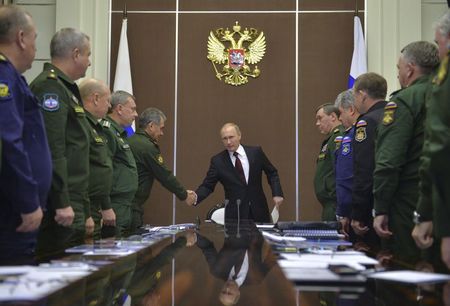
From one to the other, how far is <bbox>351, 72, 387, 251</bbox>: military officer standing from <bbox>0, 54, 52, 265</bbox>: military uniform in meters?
1.85

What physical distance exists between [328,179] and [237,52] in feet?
9.17

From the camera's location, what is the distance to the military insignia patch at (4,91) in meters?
2.32

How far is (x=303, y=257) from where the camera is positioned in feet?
6.10

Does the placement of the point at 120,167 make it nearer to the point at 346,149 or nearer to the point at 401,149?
the point at 346,149

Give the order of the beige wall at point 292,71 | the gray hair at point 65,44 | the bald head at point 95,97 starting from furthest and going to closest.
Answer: the beige wall at point 292,71
the bald head at point 95,97
the gray hair at point 65,44

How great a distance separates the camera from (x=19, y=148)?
227cm

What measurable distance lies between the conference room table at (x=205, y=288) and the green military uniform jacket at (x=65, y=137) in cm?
103

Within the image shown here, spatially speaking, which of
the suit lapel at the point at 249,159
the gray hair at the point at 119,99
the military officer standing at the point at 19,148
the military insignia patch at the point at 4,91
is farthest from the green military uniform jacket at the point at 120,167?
the military insignia patch at the point at 4,91

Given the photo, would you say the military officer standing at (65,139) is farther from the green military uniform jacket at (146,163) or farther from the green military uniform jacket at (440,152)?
the green military uniform jacket at (146,163)

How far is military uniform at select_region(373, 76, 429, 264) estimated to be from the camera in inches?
120

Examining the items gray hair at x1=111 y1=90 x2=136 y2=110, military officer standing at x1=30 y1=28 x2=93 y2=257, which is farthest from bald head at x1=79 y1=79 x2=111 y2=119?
gray hair at x1=111 y1=90 x2=136 y2=110

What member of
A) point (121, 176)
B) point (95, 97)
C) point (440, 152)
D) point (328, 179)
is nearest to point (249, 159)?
point (328, 179)

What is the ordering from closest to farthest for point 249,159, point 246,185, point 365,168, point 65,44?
point 65,44, point 365,168, point 246,185, point 249,159

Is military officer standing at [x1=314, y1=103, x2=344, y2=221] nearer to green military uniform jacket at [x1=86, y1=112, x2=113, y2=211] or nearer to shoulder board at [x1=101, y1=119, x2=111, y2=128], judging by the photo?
shoulder board at [x1=101, y1=119, x2=111, y2=128]
